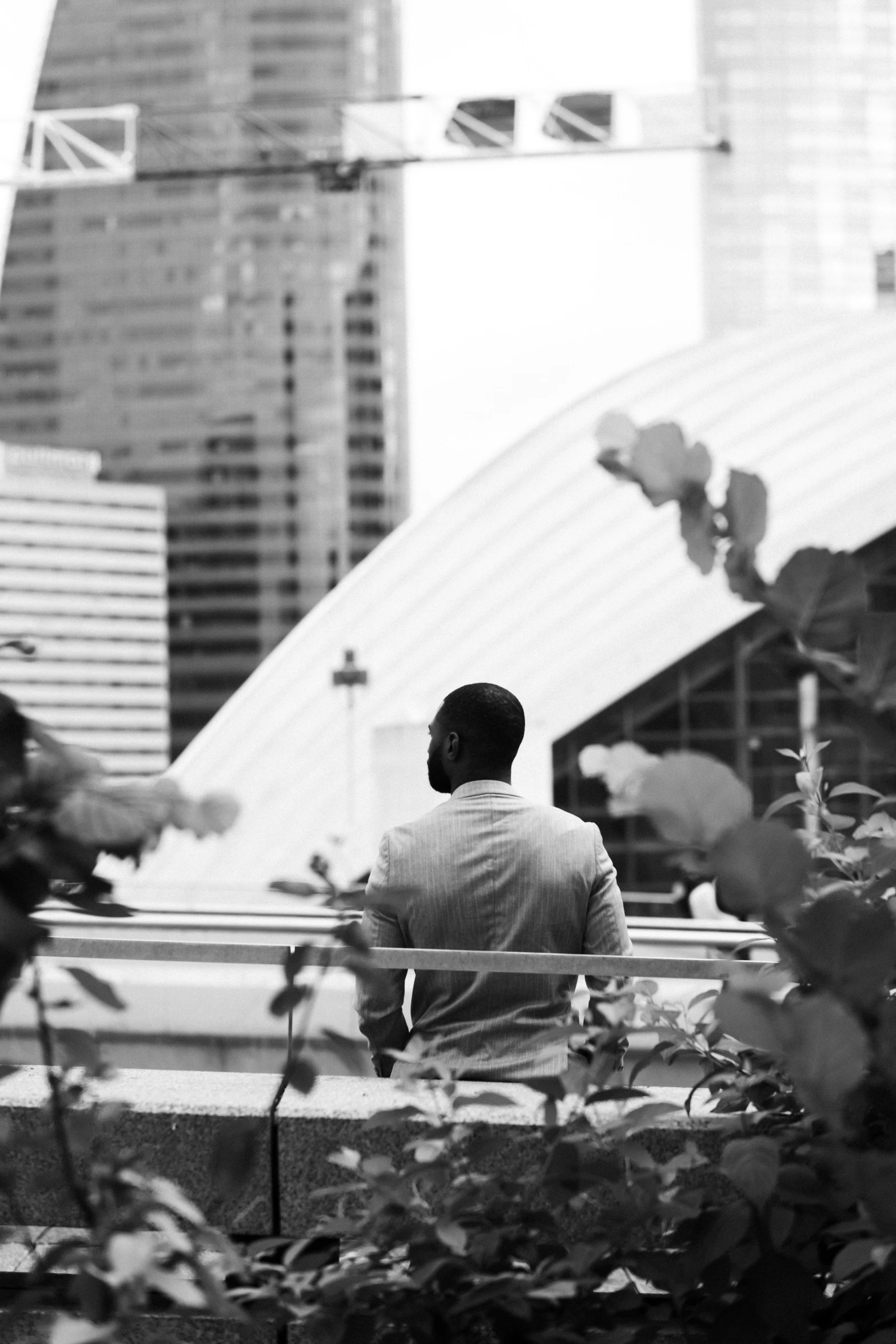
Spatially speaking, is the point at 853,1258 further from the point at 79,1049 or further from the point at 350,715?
the point at 350,715

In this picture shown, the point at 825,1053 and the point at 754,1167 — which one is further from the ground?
the point at 825,1053

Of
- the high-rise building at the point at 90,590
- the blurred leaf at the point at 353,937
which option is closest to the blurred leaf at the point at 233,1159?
the blurred leaf at the point at 353,937

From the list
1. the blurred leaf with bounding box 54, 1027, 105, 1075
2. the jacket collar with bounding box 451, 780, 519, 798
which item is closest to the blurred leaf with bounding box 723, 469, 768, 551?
the blurred leaf with bounding box 54, 1027, 105, 1075

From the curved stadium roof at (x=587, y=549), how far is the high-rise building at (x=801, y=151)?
363ft

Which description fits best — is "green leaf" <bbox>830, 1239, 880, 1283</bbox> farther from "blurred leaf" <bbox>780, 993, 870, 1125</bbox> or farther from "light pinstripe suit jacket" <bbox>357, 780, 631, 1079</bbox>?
"light pinstripe suit jacket" <bbox>357, 780, 631, 1079</bbox>

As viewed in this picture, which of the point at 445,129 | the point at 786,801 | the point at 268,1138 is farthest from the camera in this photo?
the point at 445,129

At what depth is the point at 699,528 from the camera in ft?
2.86

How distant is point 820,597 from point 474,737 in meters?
1.85

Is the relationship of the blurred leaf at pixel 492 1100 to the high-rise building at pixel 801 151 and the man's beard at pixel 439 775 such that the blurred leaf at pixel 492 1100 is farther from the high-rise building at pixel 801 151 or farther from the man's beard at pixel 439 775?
the high-rise building at pixel 801 151

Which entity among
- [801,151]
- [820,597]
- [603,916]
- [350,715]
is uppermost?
[801,151]

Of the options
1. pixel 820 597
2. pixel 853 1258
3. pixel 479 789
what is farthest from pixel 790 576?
pixel 479 789

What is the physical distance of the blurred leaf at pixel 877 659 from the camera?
0.85m

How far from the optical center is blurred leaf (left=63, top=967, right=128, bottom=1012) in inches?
42.6

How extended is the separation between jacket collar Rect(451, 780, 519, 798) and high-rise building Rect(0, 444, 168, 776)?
122 m
